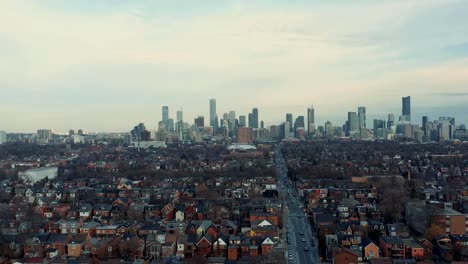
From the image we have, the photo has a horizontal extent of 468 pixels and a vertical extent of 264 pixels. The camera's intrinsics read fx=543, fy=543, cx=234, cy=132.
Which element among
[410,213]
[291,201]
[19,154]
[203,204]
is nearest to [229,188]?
[291,201]

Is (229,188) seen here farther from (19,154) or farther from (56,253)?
(19,154)

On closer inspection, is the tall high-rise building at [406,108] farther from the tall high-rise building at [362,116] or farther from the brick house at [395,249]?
the brick house at [395,249]

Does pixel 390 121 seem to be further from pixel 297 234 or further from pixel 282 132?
pixel 297 234

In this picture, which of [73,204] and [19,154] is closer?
[73,204]

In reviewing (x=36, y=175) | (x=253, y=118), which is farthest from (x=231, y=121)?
(x=36, y=175)

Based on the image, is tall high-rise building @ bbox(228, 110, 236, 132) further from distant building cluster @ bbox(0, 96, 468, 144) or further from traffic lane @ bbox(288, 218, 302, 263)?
traffic lane @ bbox(288, 218, 302, 263)
